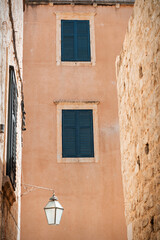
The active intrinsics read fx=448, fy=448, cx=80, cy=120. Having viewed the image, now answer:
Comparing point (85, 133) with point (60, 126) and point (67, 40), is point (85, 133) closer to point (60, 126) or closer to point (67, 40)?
point (60, 126)

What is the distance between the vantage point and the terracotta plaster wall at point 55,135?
13.0 meters

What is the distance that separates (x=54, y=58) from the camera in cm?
1481

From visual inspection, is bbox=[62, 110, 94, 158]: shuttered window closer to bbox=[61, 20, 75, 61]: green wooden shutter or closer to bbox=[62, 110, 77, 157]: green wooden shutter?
bbox=[62, 110, 77, 157]: green wooden shutter

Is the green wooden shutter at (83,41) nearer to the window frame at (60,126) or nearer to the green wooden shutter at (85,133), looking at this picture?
the window frame at (60,126)

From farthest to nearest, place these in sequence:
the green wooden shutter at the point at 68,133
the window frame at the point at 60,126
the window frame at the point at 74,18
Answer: the window frame at the point at 74,18 → the green wooden shutter at the point at 68,133 → the window frame at the point at 60,126

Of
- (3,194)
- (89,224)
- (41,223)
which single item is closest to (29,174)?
(41,223)

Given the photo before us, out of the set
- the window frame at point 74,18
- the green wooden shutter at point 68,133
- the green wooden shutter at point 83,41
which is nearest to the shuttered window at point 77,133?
the green wooden shutter at point 68,133

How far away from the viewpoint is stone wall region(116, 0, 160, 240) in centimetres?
633

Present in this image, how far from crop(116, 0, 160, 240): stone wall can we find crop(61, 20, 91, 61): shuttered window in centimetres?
612

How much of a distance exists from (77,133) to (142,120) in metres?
6.85

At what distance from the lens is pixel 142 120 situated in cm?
709

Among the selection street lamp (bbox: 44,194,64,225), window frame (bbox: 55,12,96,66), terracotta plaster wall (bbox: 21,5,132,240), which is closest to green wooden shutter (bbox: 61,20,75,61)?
window frame (bbox: 55,12,96,66)

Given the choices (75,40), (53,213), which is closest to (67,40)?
(75,40)

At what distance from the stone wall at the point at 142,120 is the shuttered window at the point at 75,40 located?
612cm
